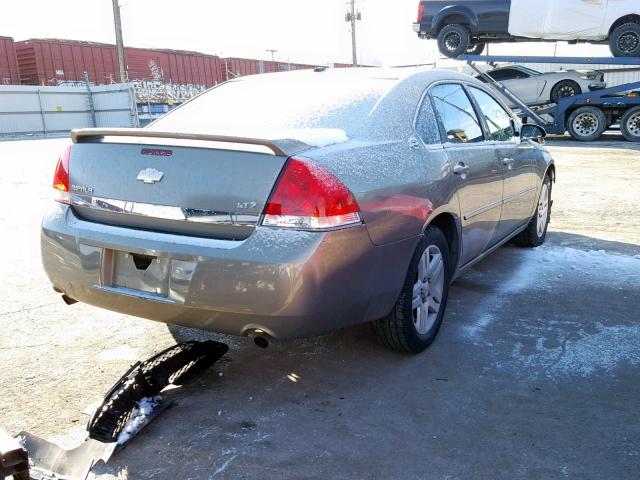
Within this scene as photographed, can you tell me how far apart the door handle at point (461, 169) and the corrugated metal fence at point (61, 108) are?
27.2m

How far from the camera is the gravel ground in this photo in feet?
7.75

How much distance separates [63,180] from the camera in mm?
3025

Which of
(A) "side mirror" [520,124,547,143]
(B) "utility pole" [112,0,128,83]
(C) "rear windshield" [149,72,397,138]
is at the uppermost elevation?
(B) "utility pole" [112,0,128,83]

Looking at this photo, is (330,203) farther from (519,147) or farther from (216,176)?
(519,147)

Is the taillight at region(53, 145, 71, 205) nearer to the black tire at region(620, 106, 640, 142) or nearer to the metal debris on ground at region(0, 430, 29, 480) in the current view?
the metal debris on ground at region(0, 430, 29, 480)

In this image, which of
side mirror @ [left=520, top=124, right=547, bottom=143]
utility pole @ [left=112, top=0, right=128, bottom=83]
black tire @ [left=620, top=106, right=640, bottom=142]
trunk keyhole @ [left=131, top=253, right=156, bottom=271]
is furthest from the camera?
utility pole @ [left=112, top=0, right=128, bottom=83]

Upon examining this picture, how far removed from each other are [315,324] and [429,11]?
14755 mm

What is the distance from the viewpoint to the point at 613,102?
15.4m

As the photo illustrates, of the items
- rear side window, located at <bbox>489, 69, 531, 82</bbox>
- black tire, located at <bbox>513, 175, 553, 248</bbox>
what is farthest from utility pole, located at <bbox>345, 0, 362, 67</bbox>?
black tire, located at <bbox>513, 175, 553, 248</bbox>

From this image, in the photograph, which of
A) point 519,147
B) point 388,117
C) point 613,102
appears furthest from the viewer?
point 613,102

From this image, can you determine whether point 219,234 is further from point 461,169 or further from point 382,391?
point 461,169

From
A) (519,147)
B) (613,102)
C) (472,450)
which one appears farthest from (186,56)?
(472,450)

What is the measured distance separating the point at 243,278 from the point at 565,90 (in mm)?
16408

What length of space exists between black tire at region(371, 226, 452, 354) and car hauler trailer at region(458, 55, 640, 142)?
13319 mm
